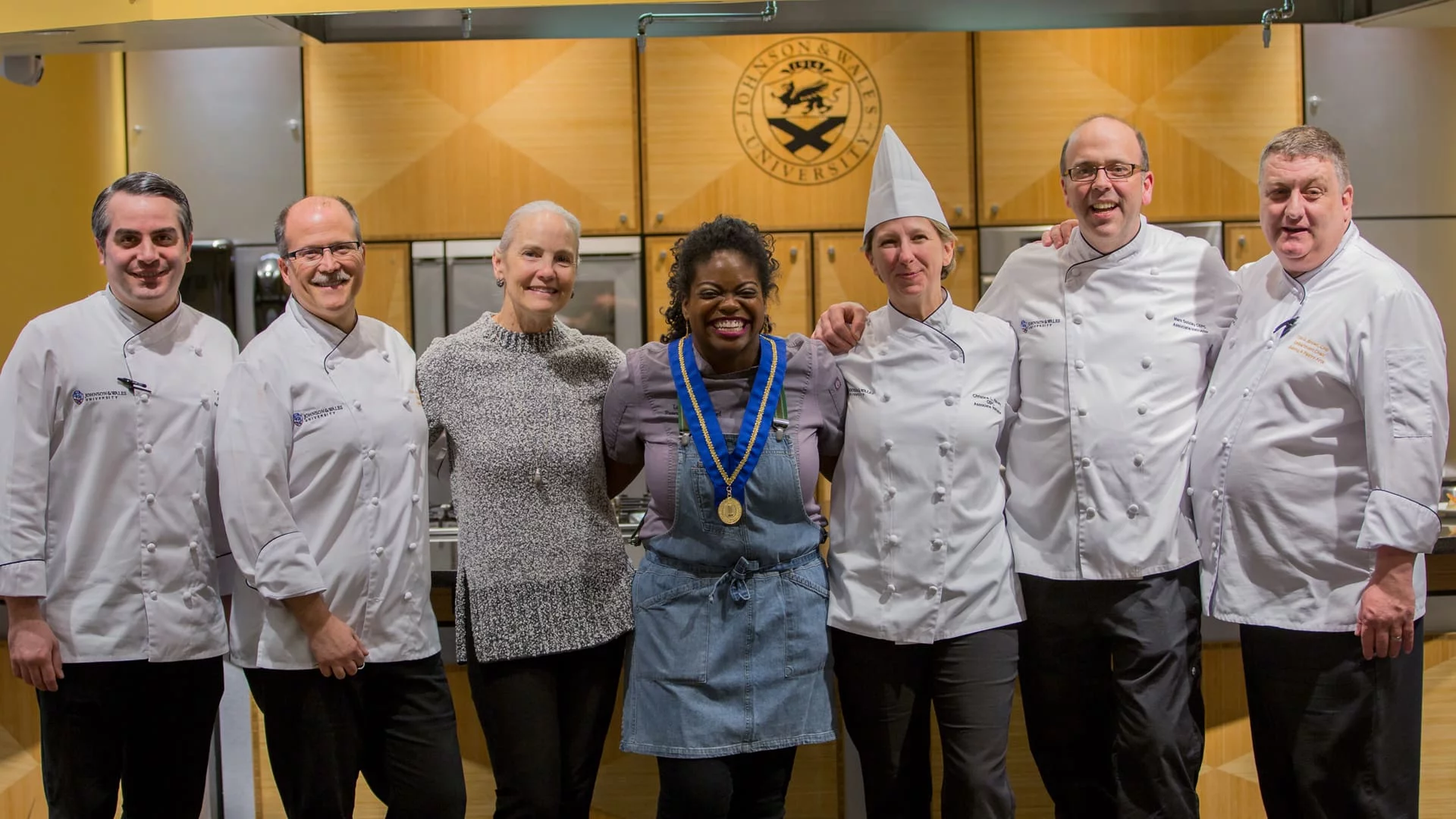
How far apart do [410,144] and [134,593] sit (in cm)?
263

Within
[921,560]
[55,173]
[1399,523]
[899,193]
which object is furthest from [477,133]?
[1399,523]

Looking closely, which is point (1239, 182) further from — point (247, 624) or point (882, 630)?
point (247, 624)

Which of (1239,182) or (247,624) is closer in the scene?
(247,624)

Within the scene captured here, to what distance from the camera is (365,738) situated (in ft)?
6.42

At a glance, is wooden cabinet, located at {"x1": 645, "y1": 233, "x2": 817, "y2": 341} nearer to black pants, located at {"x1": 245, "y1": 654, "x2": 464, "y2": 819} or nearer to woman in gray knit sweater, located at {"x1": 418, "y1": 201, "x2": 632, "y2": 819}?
woman in gray knit sweater, located at {"x1": 418, "y1": 201, "x2": 632, "y2": 819}

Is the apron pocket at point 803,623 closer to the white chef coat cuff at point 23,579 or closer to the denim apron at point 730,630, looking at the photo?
the denim apron at point 730,630

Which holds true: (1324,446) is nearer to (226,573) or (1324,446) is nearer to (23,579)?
(226,573)

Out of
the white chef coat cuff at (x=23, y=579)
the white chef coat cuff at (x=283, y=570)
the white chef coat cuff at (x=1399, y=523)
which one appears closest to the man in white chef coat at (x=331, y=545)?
the white chef coat cuff at (x=283, y=570)

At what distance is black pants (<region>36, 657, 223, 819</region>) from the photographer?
1.89 meters

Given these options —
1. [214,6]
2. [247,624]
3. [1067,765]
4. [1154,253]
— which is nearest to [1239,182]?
[1154,253]

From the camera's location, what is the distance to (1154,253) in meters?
2.11

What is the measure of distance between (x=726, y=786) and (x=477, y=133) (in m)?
2.96

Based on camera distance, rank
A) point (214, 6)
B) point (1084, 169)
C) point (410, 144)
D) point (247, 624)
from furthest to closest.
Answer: point (410, 144)
point (214, 6)
point (1084, 169)
point (247, 624)

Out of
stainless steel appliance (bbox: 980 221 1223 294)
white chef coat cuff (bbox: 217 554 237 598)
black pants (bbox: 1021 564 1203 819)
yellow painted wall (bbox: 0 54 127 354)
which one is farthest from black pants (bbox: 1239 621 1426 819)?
yellow painted wall (bbox: 0 54 127 354)
